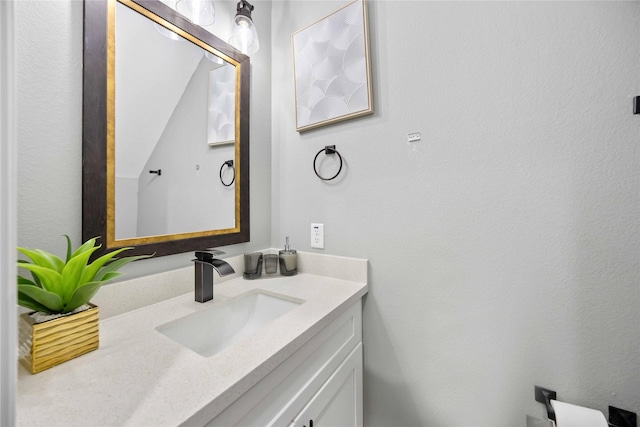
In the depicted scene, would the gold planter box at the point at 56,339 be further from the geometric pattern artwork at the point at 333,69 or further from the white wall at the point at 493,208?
the geometric pattern artwork at the point at 333,69

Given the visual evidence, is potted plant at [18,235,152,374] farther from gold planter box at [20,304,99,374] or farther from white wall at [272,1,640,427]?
white wall at [272,1,640,427]

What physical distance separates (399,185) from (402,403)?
910 mm

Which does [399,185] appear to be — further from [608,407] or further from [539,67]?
[608,407]

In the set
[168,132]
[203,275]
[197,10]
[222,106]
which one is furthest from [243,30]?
[203,275]

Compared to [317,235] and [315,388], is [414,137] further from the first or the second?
[315,388]

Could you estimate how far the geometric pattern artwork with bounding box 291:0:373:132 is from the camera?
1.10m

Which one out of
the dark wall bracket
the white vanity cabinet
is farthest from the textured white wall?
the dark wall bracket

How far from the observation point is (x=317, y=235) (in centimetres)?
127

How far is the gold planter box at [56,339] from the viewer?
1.77 ft

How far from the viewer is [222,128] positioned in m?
1.16

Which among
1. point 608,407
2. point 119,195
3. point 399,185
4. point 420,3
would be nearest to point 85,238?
point 119,195

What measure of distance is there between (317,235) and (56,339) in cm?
91

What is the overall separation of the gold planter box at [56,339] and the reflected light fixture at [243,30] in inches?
43.9

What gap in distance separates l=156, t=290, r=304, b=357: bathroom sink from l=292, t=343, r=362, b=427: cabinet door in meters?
0.29
